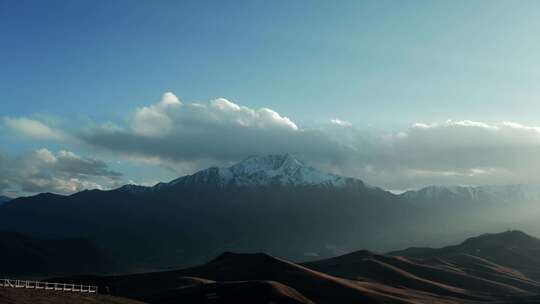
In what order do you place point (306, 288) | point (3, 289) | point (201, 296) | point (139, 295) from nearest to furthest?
point (3, 289), point (201, 296), point (139, 295), point (306, 288)

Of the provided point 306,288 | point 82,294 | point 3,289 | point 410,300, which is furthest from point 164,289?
point 3,289

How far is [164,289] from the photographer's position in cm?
18550

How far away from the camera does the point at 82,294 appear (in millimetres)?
93750

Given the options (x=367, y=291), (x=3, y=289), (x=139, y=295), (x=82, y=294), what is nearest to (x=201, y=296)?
(x=139, y=295)

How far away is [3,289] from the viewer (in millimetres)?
81875

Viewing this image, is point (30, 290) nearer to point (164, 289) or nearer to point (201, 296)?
point (201, 296)

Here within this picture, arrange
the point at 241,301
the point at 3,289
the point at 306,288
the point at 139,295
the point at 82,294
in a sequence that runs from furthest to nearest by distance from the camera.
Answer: the point at 306,288 < the point at 139,295 < the point at 241,301 < the point at 82,294 < the point at 3,289

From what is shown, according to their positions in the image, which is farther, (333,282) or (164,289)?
(333,282)

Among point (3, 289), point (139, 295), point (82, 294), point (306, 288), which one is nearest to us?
point (3, 289)

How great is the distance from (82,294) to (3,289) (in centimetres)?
1392

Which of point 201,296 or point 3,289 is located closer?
point 3,289

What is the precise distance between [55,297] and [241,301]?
70.2 m

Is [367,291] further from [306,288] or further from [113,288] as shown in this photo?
[113,288]

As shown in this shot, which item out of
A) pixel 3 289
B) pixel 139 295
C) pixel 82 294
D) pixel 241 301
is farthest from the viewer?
pixel 139 295
